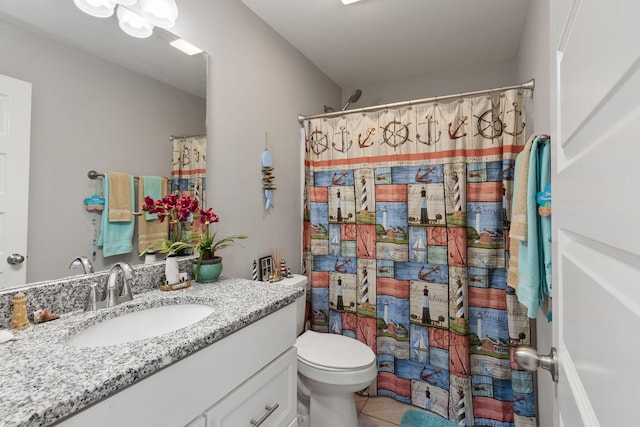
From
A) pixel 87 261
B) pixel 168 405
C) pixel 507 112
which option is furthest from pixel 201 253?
pixel 507 112

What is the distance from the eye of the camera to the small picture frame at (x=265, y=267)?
1.89 metres

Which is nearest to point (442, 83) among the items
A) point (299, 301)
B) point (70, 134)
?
point (299, 301)

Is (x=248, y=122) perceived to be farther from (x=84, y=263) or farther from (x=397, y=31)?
(x=397, y=31)

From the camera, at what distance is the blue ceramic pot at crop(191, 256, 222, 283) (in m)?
1.38

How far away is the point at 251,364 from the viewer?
1.00 meters

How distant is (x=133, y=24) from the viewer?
127cm

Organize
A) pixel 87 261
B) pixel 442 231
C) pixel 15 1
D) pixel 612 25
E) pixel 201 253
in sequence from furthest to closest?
pixel 442 231, pixel 201 253, pixel 87 261, pixel 15 1, pixel 612 25

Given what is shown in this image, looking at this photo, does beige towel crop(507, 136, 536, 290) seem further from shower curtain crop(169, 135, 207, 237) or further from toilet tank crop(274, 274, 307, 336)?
shower curtain crop(169, 135, 207, 237)

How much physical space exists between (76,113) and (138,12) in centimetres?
56

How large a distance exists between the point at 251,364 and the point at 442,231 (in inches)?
52.8

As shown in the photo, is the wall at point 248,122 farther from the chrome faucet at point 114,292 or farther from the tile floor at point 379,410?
the tile floor at point 379,410

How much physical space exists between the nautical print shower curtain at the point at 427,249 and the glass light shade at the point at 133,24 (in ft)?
3.87

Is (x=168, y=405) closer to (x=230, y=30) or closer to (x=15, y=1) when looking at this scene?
(x=15, y=1)

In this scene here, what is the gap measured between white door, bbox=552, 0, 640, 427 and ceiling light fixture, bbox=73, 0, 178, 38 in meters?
1.47
